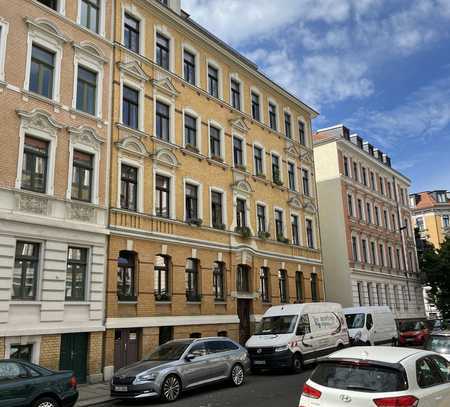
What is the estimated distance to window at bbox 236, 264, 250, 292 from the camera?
958 inches

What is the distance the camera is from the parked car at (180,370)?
1206 centimetres

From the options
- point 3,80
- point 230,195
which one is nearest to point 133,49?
point 3,80

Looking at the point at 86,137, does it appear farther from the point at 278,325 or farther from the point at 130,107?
the point at 278,325

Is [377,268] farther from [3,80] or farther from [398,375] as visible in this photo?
[398,375]

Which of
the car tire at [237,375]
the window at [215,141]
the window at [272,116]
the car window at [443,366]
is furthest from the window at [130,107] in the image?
the car window at [443,366]

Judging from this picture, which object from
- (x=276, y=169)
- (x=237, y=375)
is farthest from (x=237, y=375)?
(x=276, y=169)

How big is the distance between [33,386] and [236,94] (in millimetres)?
20609

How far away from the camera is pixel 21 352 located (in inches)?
574

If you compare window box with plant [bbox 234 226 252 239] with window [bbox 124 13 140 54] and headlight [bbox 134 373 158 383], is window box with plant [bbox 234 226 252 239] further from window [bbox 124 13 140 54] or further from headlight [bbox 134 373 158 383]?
headlight [bbox 134 373 158 383]

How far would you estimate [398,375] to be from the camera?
6.21 m

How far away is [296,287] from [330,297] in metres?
8.72

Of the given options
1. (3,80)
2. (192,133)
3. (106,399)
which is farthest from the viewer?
(192,133)

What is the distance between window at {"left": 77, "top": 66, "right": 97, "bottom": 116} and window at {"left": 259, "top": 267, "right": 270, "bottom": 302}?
12.8 meters

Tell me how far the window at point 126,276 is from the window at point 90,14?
9084mm
